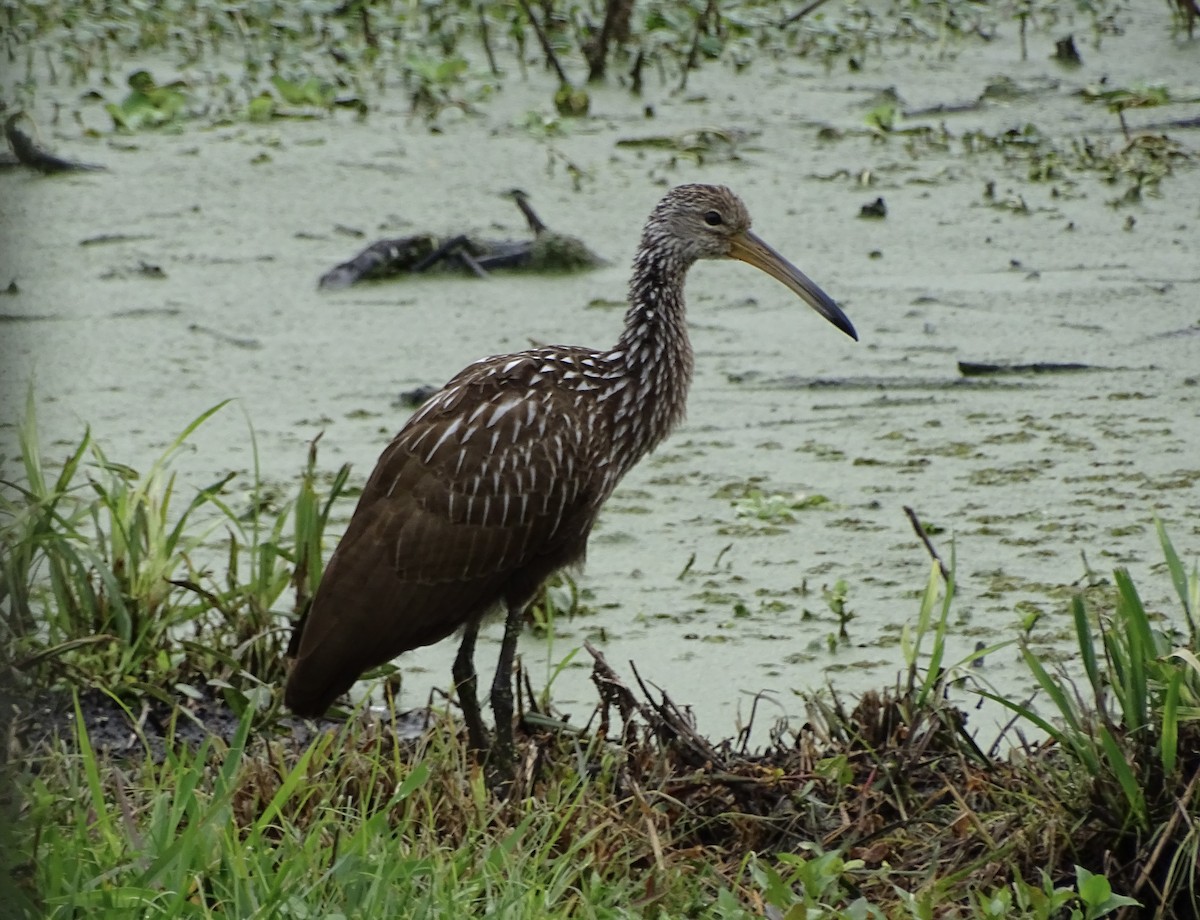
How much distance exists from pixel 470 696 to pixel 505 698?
73mm

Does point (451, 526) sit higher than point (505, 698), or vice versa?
point (451, 526)

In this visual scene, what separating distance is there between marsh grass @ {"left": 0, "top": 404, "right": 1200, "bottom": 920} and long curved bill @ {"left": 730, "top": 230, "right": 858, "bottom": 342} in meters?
0.89

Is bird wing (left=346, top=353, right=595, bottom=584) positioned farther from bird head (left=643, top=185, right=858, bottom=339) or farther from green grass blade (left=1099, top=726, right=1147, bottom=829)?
green grass blade (left=1099, top=726, right=1147, bottom=829)

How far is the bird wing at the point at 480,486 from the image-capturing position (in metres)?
3.62

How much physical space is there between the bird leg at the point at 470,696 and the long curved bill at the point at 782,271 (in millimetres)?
1132

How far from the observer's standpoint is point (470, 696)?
145 inches

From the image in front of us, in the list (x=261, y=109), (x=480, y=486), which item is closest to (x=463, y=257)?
(x=261, y=109)

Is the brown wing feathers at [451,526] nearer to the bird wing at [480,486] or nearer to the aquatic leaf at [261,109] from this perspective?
the bird wing at [480,486]

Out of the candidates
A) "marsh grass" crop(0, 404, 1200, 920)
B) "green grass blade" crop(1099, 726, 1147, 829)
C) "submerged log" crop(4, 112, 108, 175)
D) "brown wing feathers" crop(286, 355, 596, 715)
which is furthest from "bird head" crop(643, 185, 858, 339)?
"submerged log" crop(4, 112, 108, 175)

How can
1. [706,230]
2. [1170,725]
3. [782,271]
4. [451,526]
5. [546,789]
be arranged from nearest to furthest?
[1170,725], [546,789], [451,526], [706,230], [782,271]

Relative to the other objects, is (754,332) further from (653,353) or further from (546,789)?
(546,789)

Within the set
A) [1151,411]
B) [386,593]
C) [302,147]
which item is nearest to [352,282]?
[302,147]

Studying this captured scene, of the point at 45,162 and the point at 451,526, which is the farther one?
the point at 45,162

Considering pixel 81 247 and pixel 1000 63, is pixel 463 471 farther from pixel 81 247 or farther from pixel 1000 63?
pixel 1000 63
